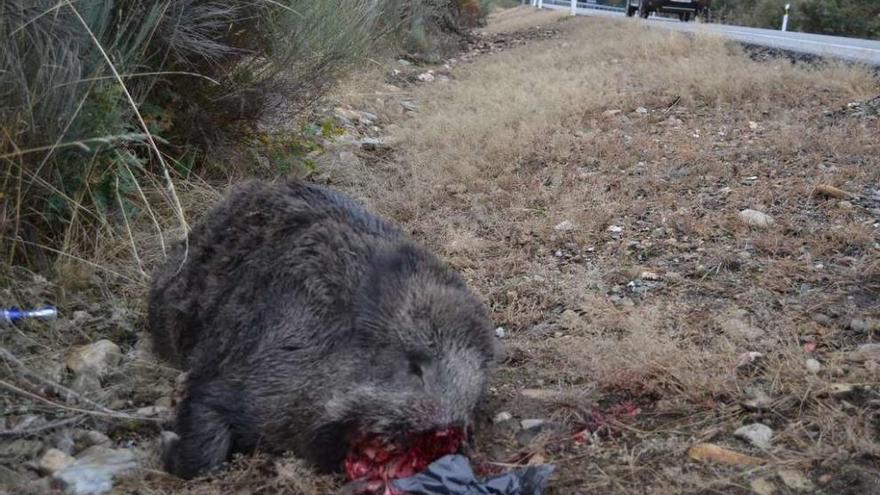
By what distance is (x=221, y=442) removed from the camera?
315 cm

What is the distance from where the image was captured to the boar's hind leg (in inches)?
122

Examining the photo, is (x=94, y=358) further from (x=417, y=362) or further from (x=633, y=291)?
(x=633, y=291)

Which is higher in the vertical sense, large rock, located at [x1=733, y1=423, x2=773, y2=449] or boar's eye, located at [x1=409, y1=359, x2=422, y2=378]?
boar's eye, located at [x1=409, y1=359, x2=422, y2=378]

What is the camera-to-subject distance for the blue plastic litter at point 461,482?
8.88 ft

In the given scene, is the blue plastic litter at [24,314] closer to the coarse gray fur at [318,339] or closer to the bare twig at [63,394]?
the bare twig at [63,394]

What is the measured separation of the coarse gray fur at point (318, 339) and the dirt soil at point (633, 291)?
0.18 m

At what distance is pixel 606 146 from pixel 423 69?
7418mm

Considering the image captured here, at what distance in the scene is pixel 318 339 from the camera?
3.17 metres

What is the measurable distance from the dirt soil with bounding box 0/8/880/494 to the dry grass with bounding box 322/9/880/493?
0.04 ft

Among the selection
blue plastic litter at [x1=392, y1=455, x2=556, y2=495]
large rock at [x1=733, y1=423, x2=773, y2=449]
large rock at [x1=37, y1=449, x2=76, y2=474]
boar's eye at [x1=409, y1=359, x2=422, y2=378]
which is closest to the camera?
blue plastic litter at [x1=392, y1=455, x2=556, y2=495]

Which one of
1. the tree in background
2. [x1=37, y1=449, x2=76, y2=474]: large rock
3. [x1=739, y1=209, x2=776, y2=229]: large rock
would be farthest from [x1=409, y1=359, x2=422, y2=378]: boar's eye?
the tree in background

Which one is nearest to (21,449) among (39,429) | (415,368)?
(39,429)

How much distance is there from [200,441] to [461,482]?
1004mm

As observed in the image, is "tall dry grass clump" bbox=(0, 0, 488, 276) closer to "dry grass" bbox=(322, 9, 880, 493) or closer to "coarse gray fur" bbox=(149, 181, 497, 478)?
"coarse gray fur" bbox=(149, 181, 497, 478)
